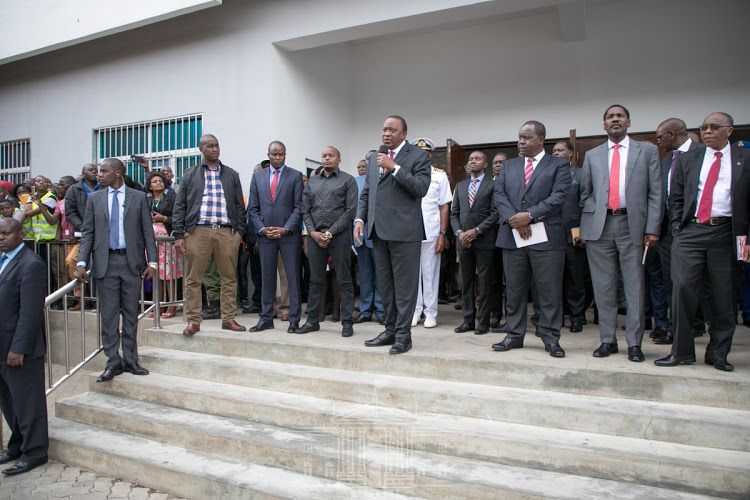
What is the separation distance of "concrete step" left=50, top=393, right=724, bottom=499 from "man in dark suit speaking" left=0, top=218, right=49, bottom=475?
0.55 metres

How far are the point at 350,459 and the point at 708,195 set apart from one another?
3.38 m

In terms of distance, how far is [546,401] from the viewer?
3768mm

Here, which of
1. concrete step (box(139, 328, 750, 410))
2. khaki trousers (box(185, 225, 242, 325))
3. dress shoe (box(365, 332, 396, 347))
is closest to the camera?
concrete step (box(139, 328, 750, 410))

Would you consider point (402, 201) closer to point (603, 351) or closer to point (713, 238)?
point (603, 351)

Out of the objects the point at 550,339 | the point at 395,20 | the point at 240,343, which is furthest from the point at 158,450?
the point at 395,20

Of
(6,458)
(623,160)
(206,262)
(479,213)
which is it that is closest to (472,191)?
(479,213)

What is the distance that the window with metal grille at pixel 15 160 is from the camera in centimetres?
1078

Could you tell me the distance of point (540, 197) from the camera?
15.2 feet

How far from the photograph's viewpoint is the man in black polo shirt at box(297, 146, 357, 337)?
562 centimetres

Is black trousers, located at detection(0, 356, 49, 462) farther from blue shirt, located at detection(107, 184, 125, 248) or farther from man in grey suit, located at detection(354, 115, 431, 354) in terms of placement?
man in grey suit, located at detection(354, 115, 431, 354)

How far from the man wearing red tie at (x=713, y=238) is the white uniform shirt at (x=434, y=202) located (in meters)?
2.52

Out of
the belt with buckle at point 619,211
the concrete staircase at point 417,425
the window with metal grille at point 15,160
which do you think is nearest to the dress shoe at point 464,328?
the concrete staircase at point 417,425

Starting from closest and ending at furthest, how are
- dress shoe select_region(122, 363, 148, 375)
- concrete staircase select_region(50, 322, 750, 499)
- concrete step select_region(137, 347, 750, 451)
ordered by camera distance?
1. concrete staircase select_region(50, 322, 750, 499)
2. concrete step select_region(137, 347, 750, 451)
3. dress shoe select_region(122, 363, 148, 375)

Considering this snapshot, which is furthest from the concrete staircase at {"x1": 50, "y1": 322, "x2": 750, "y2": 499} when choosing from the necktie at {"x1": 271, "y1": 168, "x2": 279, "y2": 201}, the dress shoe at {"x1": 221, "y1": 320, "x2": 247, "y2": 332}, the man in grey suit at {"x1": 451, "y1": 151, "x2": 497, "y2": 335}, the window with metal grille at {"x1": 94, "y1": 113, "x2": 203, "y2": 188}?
the window with metal grille at {"x1": 94, "y1": 113, "x2": 203, "y2": 188}
